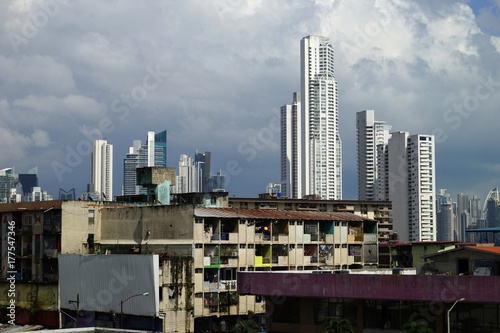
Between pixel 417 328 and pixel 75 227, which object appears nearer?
pixel 417 328

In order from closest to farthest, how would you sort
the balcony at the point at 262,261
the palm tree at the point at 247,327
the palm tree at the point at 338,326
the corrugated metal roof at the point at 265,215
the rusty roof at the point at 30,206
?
the palm tree at the point at 338,326
the palm tree at the point at 247,327
the corrugated metal roof at the point at 265,215
the balcony at the point at 262,261
the rusty roof at the point at 30,206

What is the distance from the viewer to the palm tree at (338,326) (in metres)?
41.8

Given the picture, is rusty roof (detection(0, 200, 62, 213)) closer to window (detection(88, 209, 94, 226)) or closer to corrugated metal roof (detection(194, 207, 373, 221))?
window (detection(88, 209, 94, 226))

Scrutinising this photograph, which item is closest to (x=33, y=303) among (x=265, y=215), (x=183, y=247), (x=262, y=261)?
(x=183, y=247)

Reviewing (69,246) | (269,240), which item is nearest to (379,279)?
(269,240)

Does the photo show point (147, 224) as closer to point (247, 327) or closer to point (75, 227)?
point (75, 227)

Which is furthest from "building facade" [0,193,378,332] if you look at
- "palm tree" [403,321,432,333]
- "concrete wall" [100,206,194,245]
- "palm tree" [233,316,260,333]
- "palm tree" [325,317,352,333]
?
"palm tree" [403,321,432,333]

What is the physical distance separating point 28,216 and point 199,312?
22875 millimetres

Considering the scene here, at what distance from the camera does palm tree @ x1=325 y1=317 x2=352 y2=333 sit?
4178 cm

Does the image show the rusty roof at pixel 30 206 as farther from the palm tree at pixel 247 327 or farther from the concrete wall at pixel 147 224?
the palm tree at pixel 247 327

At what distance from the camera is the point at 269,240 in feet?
240

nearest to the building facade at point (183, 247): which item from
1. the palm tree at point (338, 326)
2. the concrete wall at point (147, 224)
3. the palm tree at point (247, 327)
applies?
the concrete wall at point (147, 224)

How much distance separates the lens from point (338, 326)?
41.9m

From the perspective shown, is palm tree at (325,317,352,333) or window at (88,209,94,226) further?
window at (88,209,94,226)
